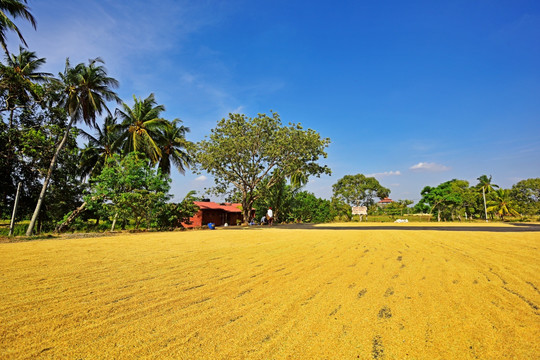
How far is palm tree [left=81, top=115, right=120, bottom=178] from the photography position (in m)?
22.2

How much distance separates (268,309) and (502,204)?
55408mm

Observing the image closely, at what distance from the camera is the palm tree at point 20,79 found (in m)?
14.7

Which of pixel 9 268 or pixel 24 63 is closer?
pixel 9 268

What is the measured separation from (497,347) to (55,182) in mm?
23416

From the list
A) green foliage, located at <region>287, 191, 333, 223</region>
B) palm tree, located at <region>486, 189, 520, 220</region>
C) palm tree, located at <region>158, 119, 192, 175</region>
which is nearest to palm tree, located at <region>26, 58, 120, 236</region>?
palm tree, located at <region>158, 119, 192, 175</region>

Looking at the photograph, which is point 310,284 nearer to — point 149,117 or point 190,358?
point 190,358

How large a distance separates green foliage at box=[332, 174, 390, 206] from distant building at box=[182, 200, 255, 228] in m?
24.9

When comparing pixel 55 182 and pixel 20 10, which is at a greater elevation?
pixel 20 10

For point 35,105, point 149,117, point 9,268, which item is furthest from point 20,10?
point 9,268

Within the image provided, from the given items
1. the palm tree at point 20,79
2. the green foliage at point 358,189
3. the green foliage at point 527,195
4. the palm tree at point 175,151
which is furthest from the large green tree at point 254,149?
the green foliage at point 527,195

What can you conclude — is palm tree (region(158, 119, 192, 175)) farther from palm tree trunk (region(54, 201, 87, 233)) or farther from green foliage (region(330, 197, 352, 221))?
green foliage (region(330, 197, 352, 221))

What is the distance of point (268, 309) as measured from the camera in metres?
3.48

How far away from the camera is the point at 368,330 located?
114 inches

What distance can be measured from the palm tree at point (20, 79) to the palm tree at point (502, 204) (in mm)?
58809
